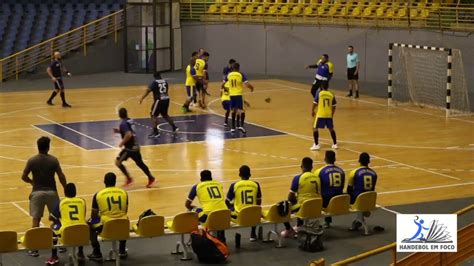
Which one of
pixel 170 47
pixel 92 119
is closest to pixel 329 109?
pixel 92 119

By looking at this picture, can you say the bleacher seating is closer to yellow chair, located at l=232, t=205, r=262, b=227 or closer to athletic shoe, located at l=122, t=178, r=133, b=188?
athletic shoe, located at l=122, t=178, r=133, b=188

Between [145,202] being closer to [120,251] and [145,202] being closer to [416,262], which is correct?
[120,251]

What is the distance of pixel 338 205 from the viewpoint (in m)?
16.9

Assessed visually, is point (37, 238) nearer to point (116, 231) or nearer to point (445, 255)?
point (116, 231)

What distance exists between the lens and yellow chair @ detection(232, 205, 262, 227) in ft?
52.8

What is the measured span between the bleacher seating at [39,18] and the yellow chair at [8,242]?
2847 cm

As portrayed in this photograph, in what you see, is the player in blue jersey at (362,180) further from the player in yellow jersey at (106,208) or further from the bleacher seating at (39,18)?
the bleacher seating at (39,18)

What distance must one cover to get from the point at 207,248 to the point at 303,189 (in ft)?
7.74

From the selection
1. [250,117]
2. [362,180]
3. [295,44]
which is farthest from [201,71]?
[362,180]

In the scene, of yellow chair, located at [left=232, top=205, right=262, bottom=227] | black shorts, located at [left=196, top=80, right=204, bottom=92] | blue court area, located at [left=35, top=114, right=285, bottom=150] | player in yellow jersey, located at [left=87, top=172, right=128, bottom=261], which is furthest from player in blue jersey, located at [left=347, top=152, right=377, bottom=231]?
black shorts, located at [left=196, top=80, right=204, bottom=92]

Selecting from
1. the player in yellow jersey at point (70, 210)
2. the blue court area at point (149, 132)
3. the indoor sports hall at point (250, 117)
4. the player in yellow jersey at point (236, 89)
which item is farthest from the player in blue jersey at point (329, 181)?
the player in yellow jersey at point (236, 89)

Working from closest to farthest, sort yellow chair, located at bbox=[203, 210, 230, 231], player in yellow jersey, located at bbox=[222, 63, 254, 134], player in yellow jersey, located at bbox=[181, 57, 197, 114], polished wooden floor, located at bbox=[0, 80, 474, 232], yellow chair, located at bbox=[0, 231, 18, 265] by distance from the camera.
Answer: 1. yellow chair, located at bbox=[0, 231, 18, 265]
2. yellow chair, located at bbox=[203, 210, 230, 231]
3. polished wooden floor, located at bbox=[0, 80, 474, 232]
4. player in yellow jersey, located at bbox=[222, 63, 254, 134]
5. player in yellow jersey, located at bbox=[181, 57, 197, 114]

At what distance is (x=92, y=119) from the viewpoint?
100ft

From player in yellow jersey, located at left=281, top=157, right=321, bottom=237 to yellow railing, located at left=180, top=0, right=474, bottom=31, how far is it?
20898mm
